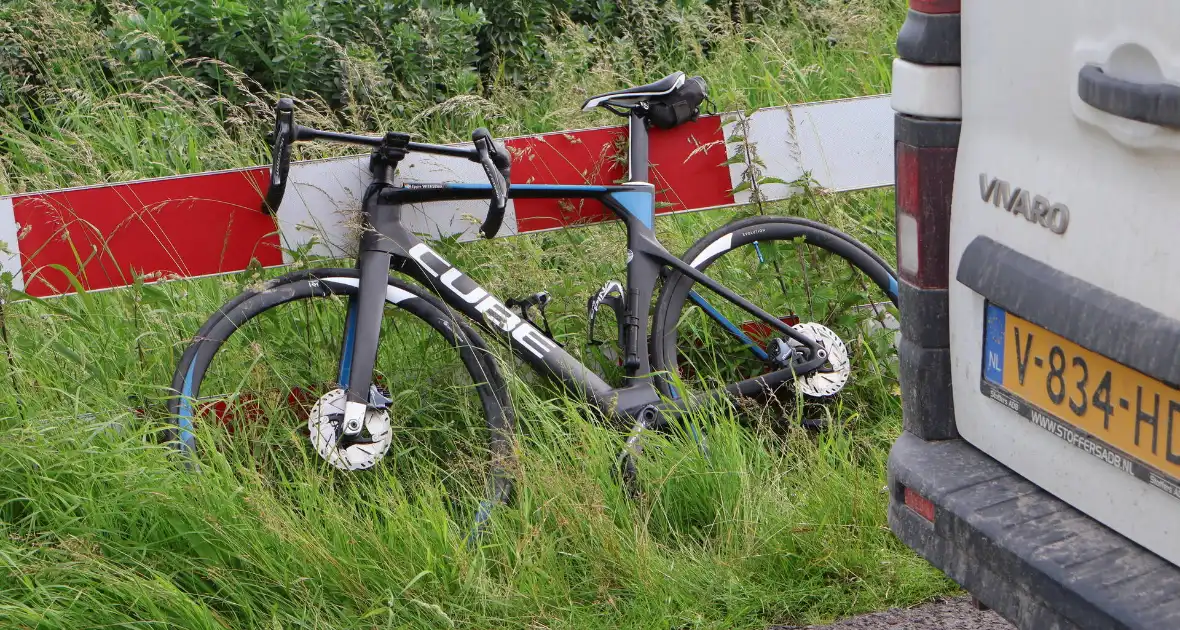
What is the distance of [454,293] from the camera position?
3703 mm

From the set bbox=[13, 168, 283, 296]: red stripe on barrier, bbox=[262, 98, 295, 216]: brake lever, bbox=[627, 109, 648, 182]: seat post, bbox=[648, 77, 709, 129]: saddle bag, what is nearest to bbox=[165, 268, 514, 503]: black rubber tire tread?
bbox=[262, 98, 295, 216]: brake lever

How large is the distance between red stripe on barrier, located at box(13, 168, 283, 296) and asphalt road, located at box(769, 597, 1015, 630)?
6.75ft

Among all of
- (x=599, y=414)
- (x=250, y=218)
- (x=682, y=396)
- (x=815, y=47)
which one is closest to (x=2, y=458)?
(x=250, y=218)

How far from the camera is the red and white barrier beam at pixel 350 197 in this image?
3.72m

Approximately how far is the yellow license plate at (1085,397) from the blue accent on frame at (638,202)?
161 centimetres

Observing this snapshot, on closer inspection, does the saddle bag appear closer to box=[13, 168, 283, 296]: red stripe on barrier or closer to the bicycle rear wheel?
the bicycle rear wheel

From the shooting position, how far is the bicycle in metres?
3.46

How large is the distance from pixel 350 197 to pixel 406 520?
1.18 metres

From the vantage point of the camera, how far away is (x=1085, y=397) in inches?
86.4

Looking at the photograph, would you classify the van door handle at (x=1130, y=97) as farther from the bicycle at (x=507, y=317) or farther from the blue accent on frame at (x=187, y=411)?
the blue accent on frame at (x=187, y=411)

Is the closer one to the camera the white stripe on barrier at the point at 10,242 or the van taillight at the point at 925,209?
the van taillight at the point at 925,209

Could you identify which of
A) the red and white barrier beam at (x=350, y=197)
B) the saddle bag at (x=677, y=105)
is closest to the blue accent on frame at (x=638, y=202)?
the red and white barrier beam at (x=350, y=197)

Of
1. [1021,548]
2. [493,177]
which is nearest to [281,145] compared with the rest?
[493,177]

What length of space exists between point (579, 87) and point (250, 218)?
184cm
